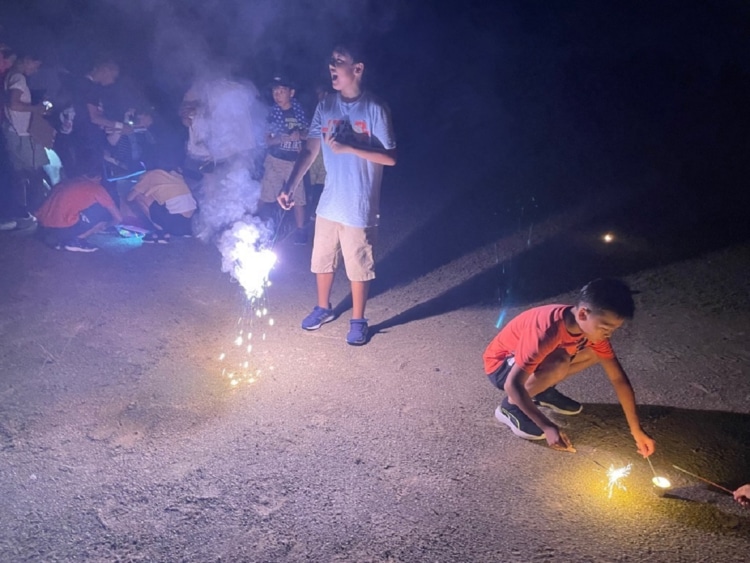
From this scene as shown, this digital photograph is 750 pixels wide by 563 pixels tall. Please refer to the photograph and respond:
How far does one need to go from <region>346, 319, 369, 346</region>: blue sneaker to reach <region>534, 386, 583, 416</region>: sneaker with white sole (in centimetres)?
147

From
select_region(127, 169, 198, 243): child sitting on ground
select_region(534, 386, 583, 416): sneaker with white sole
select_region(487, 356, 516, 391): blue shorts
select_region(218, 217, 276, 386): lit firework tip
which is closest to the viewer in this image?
select_region(487, 356, 516, 391): blue shorts

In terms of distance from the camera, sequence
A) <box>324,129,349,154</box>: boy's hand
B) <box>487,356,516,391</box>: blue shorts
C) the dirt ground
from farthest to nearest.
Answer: <box>324,129,349,154</box>: boy's hand, <box>487,356,516,391</box>: blue shorts, the dirt ground

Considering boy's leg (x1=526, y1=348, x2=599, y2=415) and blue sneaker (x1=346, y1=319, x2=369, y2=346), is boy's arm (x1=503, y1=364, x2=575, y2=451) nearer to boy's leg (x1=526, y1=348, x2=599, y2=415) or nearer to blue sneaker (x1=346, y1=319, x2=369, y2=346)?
boy's leg (x1=526, y1=348, x2=599, y2=415)

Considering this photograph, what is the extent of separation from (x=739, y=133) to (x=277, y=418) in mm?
11455

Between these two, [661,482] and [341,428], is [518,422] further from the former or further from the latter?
[341,428]

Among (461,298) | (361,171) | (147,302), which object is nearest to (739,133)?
(461,298)

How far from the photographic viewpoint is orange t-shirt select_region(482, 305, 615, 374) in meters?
3.07

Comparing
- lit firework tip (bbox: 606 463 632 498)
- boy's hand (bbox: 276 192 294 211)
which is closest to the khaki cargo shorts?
boy's hand (bbox: 276 192 294 211)

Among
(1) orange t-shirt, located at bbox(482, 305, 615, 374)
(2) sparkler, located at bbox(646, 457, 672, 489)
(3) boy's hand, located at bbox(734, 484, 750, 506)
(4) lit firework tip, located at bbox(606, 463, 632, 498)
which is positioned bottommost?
(4) lit firework tip, located at bbox(606, 463, 632, 498)

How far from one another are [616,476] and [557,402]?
26.7 inches

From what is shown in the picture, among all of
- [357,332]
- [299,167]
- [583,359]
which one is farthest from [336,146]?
[583,359]

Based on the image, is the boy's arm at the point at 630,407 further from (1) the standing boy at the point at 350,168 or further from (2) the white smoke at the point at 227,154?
(2) the white smoke at the point at 227,154

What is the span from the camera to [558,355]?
11.0ft

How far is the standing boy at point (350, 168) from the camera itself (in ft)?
13.4
